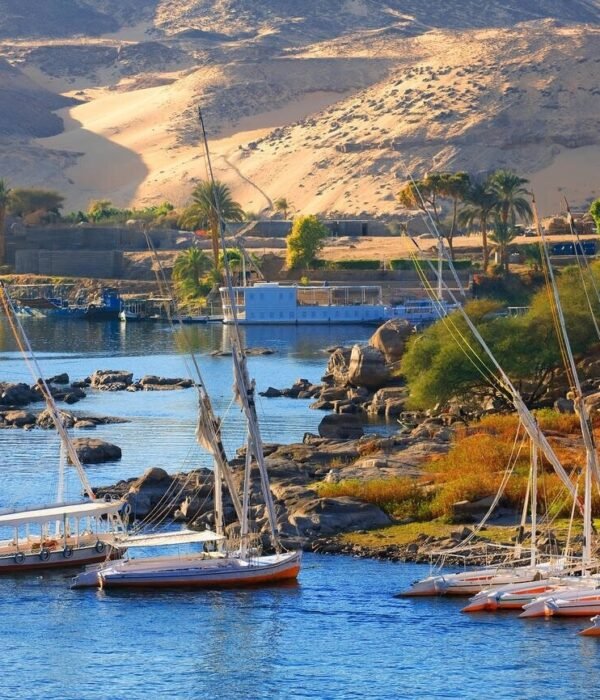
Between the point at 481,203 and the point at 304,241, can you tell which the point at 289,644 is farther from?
the point at 304,241

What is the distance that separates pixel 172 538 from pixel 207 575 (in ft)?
7.64

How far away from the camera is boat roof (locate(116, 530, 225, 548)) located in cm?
4156

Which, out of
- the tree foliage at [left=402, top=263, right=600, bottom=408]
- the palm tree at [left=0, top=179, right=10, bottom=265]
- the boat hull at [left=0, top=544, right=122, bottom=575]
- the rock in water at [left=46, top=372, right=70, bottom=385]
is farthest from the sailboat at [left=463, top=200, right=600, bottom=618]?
the palm tree at [left=0, top=179, right=10, bottom=265]

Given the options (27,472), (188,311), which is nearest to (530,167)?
(188,311)

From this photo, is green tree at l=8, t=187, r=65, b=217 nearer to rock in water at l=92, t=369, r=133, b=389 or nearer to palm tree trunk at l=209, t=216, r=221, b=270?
palm tree trunk at l=209, t=216, r=221, b=270

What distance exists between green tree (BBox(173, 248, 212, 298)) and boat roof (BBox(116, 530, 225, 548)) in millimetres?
92457

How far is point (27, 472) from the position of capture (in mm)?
55969

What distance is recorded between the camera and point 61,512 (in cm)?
4334

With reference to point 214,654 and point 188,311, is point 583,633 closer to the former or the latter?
point 214,654

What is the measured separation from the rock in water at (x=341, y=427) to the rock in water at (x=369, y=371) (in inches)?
446

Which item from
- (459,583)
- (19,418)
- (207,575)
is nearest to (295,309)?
(19,418)

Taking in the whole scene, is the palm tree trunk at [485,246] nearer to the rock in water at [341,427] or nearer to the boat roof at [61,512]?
the rock in water at [341,427]

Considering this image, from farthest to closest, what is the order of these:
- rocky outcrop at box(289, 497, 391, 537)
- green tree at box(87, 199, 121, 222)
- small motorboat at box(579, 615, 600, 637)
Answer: green tree at box(87, 199, 121, 222) → rocky outcrop at box(289, 497, 391, 537) → small motorboat at box(579, 615, 600, 637)

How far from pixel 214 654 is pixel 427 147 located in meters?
143
